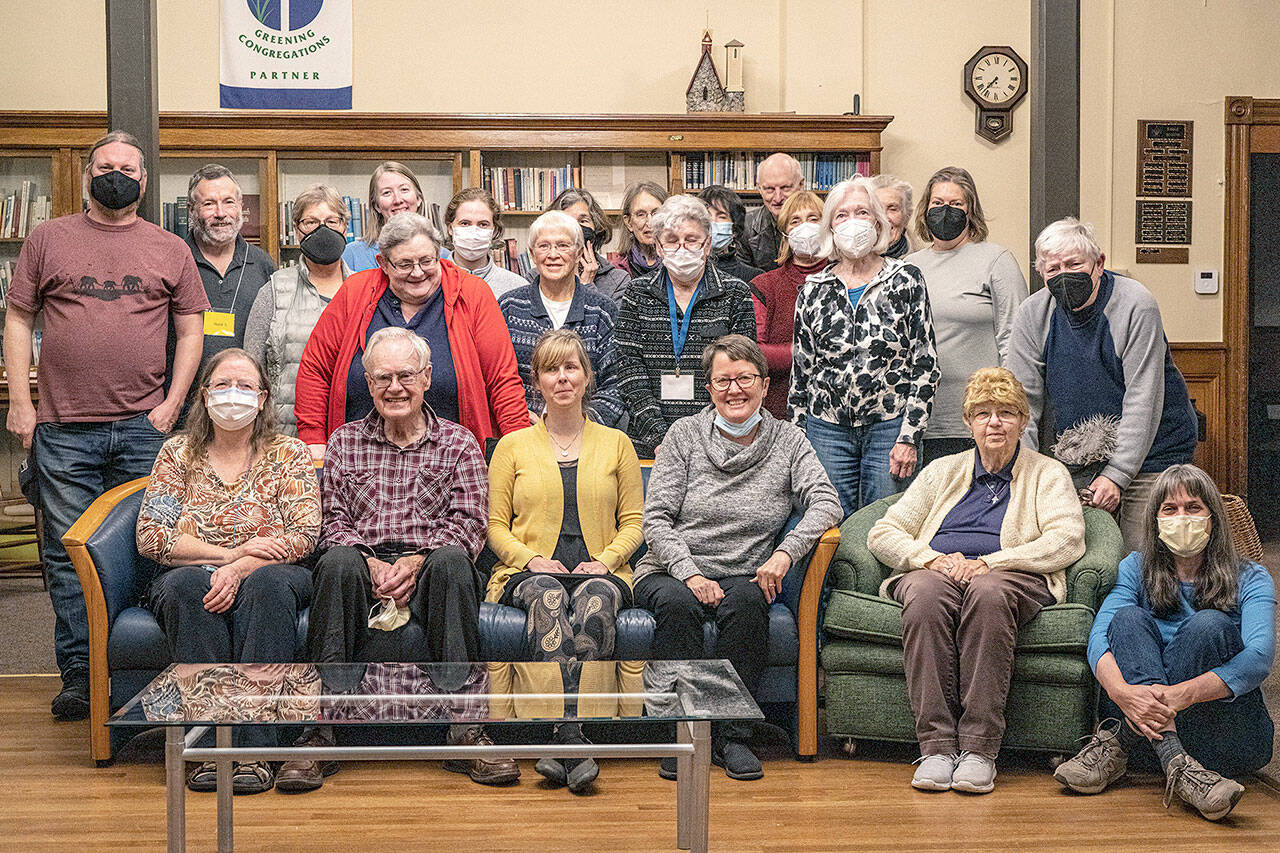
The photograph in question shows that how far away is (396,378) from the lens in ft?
11.4

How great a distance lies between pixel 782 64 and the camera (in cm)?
702

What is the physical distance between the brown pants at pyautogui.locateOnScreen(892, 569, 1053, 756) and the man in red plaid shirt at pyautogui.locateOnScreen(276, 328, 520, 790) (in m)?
1.10

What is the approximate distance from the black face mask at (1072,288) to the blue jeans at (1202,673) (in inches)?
37.4

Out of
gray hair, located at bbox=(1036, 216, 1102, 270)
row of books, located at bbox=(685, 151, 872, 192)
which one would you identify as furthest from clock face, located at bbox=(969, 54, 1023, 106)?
gray hair, located at bbox=(1036, 216, 1102, 270)

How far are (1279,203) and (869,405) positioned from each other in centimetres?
464

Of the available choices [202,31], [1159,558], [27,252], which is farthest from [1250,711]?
[202,31]

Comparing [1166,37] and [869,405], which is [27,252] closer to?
[869,405]

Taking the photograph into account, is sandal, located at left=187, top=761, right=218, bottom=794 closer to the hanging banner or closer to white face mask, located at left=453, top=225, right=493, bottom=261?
white face mask, located at left=453, top=225, right=493, bottom=261

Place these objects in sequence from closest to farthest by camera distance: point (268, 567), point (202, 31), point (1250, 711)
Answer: point (1250, 711) < point (268, 567) < point (202, 31)

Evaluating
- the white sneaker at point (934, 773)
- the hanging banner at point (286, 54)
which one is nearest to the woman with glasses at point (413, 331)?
the white sneaker at point (934, 773)

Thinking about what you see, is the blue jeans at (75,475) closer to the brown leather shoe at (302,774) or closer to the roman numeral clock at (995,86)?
the brown leather shoe at (302,774)

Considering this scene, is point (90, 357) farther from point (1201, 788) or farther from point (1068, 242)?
point (1201, 788)

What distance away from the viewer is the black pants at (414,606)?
3.36 meters

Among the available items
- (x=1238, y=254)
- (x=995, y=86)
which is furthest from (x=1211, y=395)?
(x=995, y=86)
